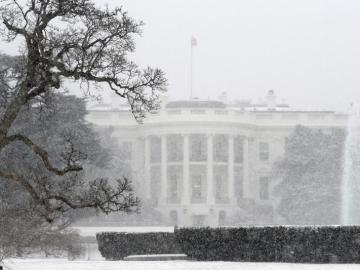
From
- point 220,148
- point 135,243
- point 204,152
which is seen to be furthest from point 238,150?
point 135,243

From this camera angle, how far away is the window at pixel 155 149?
273 ft

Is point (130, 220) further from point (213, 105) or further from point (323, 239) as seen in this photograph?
point (323, 239)

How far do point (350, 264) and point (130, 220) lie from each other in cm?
4527

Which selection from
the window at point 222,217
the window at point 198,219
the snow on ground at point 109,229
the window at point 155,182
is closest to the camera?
the snow on ground at point 109,229

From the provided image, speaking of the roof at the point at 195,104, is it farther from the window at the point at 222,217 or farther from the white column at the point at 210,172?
the window at the point at 222,217

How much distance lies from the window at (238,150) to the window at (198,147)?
3.09m

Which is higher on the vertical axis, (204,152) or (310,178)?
(204,152)

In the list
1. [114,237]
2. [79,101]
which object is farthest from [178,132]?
[114,237]

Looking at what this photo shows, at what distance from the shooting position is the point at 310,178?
6525cm

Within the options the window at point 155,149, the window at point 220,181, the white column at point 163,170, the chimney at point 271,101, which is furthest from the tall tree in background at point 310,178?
the chimney at point 271,101

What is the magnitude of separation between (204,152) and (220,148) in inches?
95.5

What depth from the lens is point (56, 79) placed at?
1747cm

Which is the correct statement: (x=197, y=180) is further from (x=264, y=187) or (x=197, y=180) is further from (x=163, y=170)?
(x=264, y=187)

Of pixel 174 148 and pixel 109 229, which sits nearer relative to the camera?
pixel 109 229
